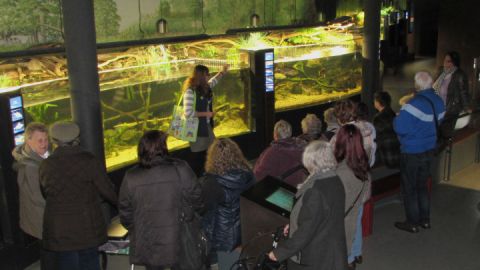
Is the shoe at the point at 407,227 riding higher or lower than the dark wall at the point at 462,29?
lower

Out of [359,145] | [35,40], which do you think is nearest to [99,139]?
[359,145]

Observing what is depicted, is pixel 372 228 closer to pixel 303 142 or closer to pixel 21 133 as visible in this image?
pixel 303 142

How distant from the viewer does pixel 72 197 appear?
3.96 m

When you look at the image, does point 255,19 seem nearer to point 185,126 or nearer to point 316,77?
point 316,77

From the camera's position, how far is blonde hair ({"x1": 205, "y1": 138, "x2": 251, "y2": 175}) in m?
4.23

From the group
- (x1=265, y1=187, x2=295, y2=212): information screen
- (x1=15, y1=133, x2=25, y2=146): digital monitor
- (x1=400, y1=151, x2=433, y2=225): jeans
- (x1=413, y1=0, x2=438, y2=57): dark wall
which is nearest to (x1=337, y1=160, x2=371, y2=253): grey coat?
(x1=265, y1=187, x2=295, y2=212): information screen

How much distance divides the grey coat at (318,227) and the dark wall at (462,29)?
451 inches

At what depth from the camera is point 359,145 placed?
4023mm

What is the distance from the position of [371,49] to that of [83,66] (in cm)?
657

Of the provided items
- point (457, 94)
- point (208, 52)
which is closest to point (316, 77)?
point (208, 52)

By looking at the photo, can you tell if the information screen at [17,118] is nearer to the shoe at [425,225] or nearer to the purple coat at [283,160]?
the purple coat at [283,160]

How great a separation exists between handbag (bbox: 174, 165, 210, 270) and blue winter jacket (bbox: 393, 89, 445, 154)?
248 centimetres

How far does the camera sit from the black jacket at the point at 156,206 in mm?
3803

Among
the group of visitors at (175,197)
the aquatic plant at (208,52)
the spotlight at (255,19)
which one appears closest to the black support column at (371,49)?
the spotlight at (255,19)
